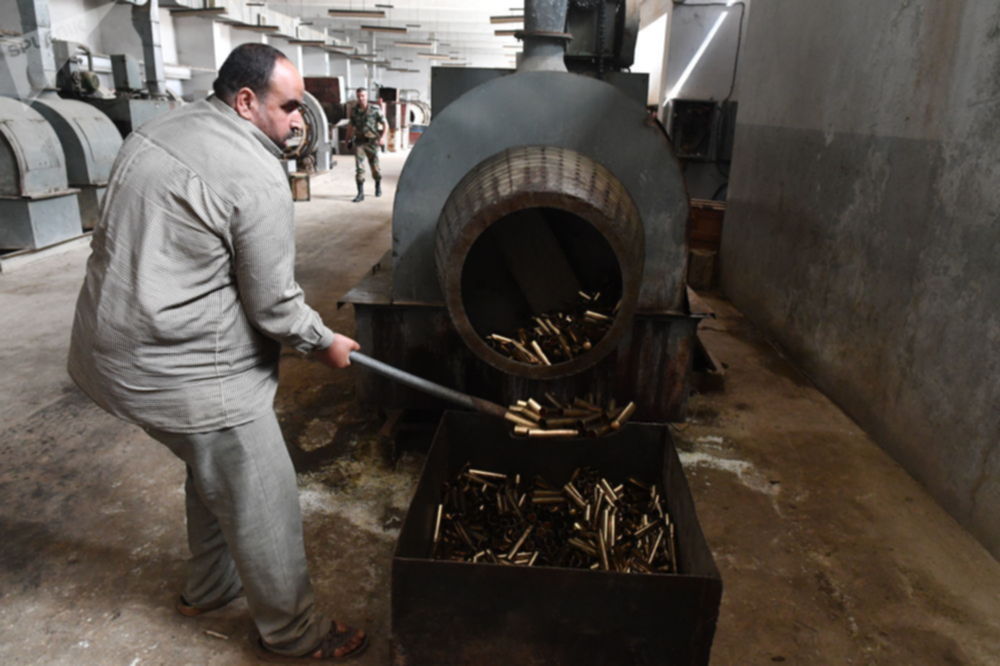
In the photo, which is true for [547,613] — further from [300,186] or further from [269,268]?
[300,186]

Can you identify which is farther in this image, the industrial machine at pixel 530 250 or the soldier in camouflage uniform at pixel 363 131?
the soldier in camouflage uniform at pixel 363 131

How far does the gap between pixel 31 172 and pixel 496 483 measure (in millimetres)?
6071

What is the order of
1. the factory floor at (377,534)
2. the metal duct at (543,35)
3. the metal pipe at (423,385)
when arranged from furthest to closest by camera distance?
1. the metal duct at (543,35)
2. the factory floor at (377,534)
3. the metal pipe at (423,385)

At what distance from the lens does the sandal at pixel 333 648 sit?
2.11 m

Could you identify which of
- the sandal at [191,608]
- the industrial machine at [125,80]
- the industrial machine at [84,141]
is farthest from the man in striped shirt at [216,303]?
the industrial machine at [125,80]

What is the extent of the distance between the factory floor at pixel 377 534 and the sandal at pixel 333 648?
5 cm

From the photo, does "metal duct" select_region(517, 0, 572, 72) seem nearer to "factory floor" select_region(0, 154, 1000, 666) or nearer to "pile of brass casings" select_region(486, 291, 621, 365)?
"pile of brass casings" select_region(486, 291, 621, 365)

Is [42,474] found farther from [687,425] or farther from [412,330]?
[687,425]

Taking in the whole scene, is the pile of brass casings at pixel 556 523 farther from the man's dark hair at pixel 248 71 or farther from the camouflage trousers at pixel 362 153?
the camouflage trousers at pixel 362 153

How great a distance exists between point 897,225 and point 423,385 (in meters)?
2.78

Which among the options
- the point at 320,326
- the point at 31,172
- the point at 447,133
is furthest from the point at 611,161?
the point at 31,172

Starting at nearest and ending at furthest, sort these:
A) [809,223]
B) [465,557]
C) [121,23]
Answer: [465,557] < [809,223] < [121,23]

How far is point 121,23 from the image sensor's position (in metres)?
15.4

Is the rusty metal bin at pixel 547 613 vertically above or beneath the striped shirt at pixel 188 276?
beneath
